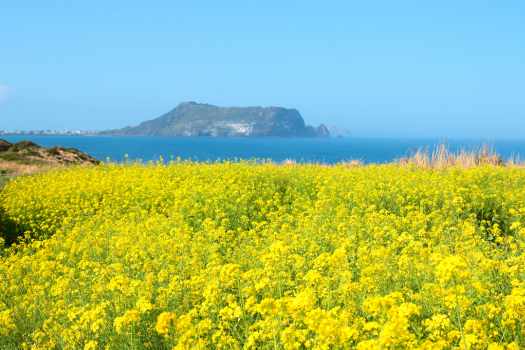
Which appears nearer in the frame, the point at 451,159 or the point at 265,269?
the point at 265,269

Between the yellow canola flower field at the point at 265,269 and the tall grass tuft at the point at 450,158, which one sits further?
the tall grass tuft at the point at 450,158

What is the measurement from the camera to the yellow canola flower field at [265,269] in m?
3.91

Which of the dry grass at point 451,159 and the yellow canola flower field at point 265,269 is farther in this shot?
the dry grass at point 451,159

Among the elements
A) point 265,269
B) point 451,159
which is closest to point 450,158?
point 451,159

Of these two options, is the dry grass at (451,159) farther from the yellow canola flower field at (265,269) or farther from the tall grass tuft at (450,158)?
the yellow canola flower field at (265,269)

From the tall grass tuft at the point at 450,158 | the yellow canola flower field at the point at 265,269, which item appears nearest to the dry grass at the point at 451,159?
the tall grass tuft at the point at 450,158

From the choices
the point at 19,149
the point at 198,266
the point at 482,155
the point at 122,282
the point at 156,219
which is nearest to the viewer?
the point at 122,282

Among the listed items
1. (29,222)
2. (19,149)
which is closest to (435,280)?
(29,222)

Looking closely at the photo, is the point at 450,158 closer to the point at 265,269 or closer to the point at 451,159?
Answer: the point at 451,159

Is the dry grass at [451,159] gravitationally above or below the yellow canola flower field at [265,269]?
above

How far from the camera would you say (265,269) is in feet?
17.7

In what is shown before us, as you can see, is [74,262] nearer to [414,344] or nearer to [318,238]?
[318,238]

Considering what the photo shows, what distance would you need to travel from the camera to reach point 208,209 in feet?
35.8

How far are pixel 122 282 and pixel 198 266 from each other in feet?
4.28
